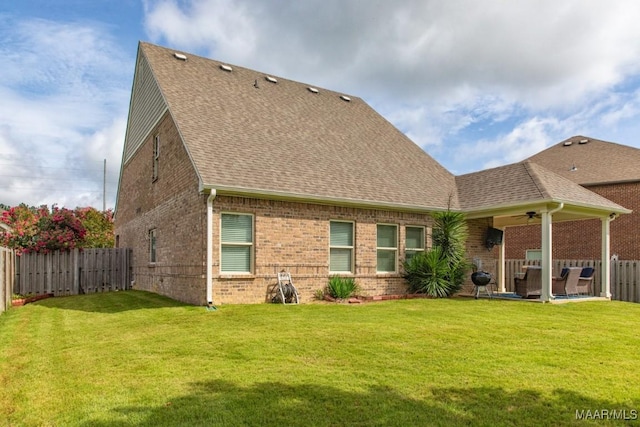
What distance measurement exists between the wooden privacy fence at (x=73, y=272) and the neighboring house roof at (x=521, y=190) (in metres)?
13.2

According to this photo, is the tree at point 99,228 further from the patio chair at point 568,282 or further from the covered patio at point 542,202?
the patio chair at point 568,282

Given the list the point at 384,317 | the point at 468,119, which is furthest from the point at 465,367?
the point at 468,119

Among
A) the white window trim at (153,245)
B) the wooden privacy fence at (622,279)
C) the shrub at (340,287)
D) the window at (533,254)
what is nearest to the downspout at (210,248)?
the shrub at (340,287)

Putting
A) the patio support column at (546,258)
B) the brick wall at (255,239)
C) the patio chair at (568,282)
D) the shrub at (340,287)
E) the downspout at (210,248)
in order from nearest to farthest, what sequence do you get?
the downspout at (210,248) → the brick wall at (255,239) → the shrub at (340,287) → the patio support column at (546,258) → the patio chair at (568,282)

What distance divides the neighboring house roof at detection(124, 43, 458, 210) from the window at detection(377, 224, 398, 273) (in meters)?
0.91

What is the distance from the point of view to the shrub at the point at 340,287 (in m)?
12.9

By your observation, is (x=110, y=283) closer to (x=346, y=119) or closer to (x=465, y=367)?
(x=346, y=119)

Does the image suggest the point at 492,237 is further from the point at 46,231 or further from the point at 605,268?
the point at 46,231

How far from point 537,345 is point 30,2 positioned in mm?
12241

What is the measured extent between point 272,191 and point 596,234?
2013 centimetres

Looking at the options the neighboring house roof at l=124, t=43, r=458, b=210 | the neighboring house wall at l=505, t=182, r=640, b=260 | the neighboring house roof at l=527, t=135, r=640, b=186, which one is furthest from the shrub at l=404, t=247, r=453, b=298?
the neighboring house roof at l=527, t=135, r=640, b=186

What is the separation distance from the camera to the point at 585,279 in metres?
14.8

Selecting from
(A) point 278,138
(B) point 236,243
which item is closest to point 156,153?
(A) point 278,138

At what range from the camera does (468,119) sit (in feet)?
54.6
